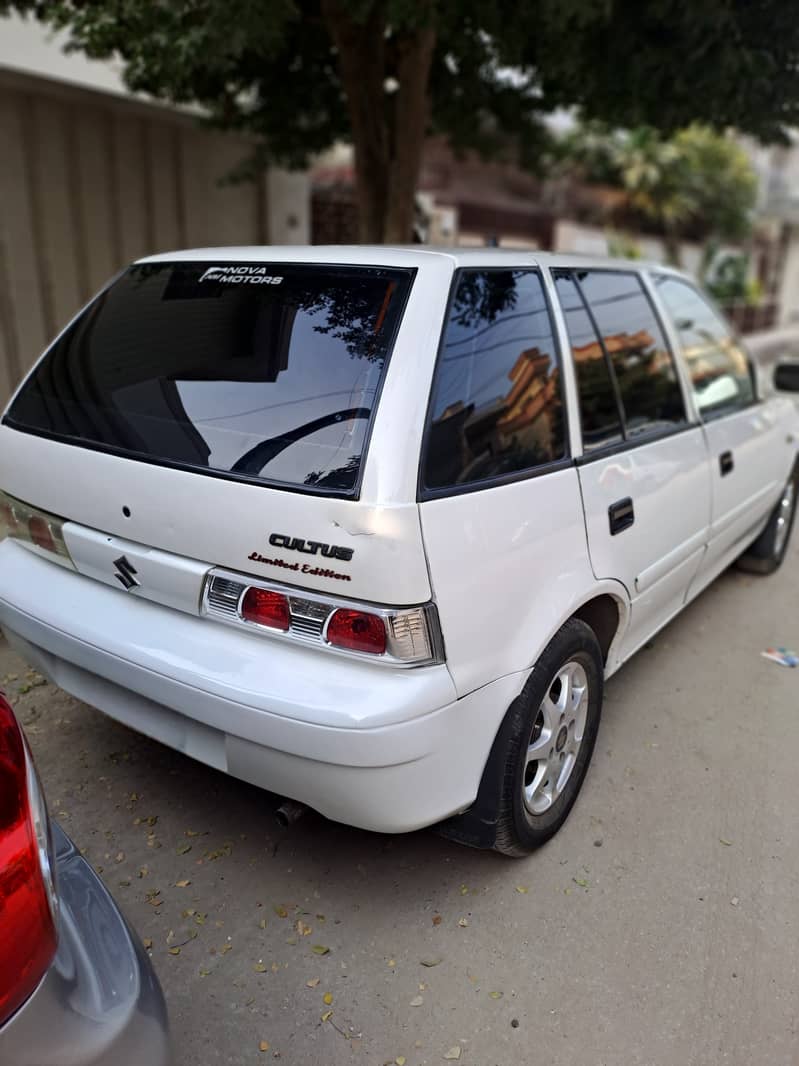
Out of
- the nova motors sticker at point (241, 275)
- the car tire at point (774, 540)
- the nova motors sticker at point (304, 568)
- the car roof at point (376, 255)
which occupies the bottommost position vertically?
the car tire at point (774, 540)

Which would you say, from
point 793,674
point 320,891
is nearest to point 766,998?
point 320,891

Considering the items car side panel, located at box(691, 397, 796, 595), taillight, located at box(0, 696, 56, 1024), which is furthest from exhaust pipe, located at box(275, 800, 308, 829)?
car side panel, located at box(691, 397, 796, 595)

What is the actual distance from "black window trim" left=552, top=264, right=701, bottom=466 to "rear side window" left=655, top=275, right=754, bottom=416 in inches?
6.4

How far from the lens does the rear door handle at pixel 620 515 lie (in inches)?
109

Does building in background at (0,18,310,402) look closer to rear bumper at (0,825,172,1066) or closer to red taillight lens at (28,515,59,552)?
red taillight lens at (28,515,59,552)

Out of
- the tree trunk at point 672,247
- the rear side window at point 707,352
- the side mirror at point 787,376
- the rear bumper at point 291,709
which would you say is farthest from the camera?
the tree trunk at point 672,247

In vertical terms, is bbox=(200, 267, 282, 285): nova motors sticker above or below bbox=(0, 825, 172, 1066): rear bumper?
above

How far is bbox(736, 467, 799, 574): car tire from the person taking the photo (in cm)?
505

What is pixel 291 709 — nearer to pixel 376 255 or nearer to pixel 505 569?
pixel 505 569

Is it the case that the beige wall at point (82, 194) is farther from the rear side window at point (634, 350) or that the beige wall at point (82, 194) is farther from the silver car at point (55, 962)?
the silver car at point (55, 962)

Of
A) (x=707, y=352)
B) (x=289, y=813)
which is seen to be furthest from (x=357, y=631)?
(x=707, y=352)

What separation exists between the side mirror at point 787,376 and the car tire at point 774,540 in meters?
0.65

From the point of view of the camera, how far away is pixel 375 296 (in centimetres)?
228

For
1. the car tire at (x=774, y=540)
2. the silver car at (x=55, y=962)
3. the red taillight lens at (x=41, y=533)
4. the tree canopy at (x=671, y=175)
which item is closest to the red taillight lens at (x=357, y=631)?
the silver car at (x=55, y=962)
